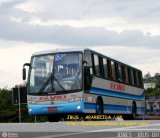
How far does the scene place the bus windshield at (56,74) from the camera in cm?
2319

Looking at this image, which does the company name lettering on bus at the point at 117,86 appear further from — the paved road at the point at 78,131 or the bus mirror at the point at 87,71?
the paved road at the point at 78,131

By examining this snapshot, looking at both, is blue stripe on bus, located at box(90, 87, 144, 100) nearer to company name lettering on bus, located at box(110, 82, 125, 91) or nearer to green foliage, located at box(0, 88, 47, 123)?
company name lettering on bus, located at box(110, 82, 125, 91)

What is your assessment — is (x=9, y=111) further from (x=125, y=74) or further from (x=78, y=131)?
(x=78, y=131)

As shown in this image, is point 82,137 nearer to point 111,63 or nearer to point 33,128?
point 33,128

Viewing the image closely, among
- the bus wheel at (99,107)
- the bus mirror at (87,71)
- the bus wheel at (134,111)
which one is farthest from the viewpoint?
the bus wheel at (134,111)

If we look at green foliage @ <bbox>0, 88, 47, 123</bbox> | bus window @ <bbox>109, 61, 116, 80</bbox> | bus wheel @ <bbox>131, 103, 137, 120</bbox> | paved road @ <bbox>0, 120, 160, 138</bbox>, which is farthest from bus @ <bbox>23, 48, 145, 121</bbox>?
green foliage @ <bbox>0, 88, 47, 123</bbox>

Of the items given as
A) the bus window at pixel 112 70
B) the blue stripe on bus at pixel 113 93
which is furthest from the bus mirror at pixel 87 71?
the bus window at pixel 112 70

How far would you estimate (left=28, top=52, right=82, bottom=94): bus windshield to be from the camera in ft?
76.1

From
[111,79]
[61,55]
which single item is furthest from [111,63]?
[61,55]

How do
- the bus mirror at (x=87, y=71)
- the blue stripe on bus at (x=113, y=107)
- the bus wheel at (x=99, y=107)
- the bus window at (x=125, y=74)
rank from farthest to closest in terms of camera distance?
the bus window at (x=125, y=74) < the bus wheel at (x=99, y=107) < the blue stripe on bus at (x=113, y=107) < the bus mirror at (x=87, y=71)

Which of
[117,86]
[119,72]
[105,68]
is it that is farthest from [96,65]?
[119,72]

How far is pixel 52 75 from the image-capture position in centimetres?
2328

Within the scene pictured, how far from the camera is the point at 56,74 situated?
23281mm

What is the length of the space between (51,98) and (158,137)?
15875mm
